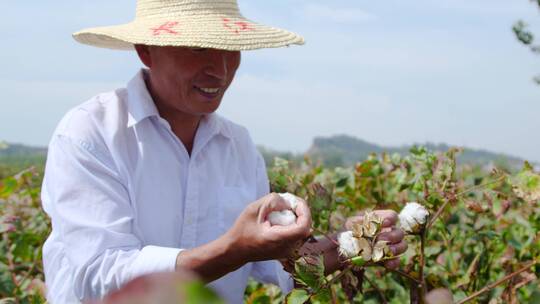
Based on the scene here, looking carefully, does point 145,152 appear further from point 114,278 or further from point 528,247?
point 528,247

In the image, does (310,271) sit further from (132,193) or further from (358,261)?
(132,193)

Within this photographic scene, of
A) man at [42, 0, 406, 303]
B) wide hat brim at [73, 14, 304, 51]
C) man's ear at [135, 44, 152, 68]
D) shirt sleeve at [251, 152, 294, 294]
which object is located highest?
wide hat brim at [73, 14, 304, 51]

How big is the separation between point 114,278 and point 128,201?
0.62ft

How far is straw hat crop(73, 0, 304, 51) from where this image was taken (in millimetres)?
1554

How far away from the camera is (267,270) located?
1800 millimetres

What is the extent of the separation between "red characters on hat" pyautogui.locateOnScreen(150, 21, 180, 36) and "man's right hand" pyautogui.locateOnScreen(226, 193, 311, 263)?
0.51 meters

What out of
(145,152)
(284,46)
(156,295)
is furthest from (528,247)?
(156,295)

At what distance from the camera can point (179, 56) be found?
63.1 inches

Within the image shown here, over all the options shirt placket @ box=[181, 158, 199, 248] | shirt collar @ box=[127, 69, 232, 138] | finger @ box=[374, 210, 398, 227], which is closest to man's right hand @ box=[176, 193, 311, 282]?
finger @ box=[374, 210, 398, 227]

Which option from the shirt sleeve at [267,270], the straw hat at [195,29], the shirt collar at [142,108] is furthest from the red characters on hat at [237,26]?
the shirt sleeve at [267,270]

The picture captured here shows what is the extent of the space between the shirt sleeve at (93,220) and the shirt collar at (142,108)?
12cm

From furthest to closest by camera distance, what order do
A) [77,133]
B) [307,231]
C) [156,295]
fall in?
[77,133]
[307,231]
[156,295]

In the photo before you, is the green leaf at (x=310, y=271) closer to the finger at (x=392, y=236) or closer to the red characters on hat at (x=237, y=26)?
the finger at (x=392, y=236)

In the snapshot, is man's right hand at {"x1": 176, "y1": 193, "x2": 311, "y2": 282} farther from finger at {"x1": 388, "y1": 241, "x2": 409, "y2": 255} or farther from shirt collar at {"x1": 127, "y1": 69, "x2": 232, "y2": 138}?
shirt collar at {"x1": 127, "y1": 69, "x2": 232, "y2": 138}
